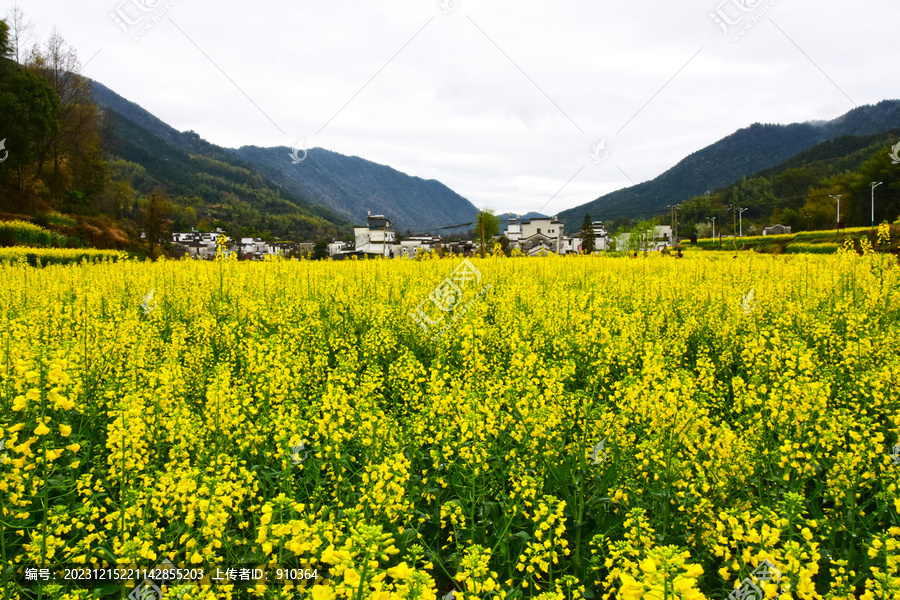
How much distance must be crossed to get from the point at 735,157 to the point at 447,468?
198367 mm

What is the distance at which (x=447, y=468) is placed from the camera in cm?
300

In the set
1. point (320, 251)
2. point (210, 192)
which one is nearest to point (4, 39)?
point (320, 251)

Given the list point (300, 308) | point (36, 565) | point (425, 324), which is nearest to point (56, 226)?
point (300, 308)

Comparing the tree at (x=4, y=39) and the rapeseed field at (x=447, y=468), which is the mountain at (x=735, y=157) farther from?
the rapeseed field at (x=447, y=468)

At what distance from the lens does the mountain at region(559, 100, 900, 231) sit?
14512 centimetres

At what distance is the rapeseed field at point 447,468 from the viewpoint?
201 cm

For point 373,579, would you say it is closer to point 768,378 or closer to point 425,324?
point 768,378

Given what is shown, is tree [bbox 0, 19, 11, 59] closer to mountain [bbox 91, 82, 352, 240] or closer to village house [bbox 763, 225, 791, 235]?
mountain [bbox 91, 82, 352, 240]

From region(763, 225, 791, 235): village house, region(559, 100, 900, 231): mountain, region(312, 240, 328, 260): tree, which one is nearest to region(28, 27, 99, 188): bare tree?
region(312, 240, 328, 260): tree

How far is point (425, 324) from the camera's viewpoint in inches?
244

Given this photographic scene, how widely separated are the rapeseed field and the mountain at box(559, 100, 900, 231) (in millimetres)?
133896

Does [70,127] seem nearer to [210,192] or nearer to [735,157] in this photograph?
[210,192]

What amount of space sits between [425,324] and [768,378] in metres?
3.79

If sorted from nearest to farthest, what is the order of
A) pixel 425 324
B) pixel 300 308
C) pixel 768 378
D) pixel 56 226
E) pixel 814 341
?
pixel 768 378, pixel 814 341, pixel 425 324, pixel 300 308, pixel 56 226
